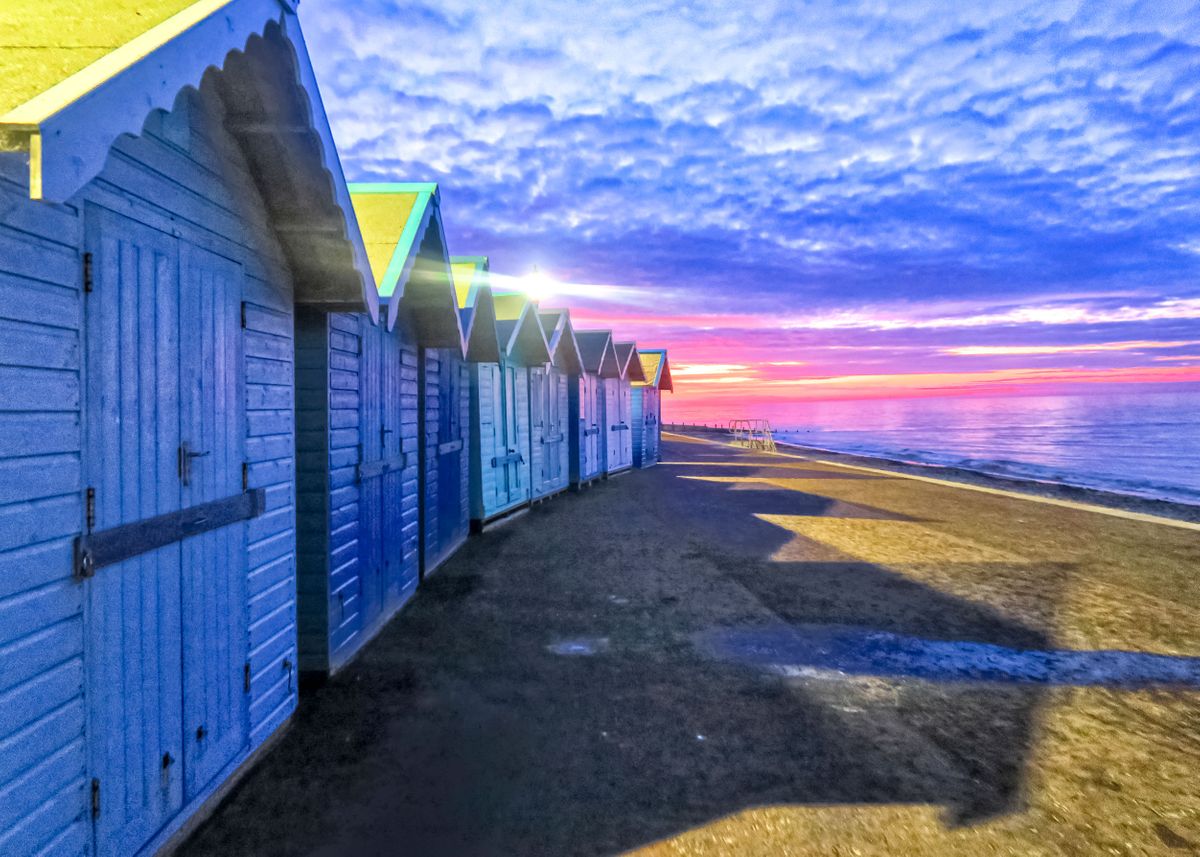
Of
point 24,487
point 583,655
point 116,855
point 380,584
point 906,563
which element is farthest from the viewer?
point 906,563

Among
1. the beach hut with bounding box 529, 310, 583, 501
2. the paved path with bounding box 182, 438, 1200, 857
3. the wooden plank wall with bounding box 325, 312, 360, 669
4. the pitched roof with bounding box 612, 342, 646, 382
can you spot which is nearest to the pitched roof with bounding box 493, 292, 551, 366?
the beach hut with bounding box 529, 310, 583, 501

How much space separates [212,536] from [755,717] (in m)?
3.95

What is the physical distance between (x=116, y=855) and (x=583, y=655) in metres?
3.91

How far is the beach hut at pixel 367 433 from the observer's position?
18.2 feet

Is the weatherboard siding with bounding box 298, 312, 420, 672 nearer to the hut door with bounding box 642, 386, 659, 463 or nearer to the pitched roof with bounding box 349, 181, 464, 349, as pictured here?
the pitched roof with bounding box 349, 181, 464, 349

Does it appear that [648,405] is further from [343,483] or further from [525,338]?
[343,483]

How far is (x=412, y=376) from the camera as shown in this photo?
8.22 metres

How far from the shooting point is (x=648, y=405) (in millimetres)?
27906

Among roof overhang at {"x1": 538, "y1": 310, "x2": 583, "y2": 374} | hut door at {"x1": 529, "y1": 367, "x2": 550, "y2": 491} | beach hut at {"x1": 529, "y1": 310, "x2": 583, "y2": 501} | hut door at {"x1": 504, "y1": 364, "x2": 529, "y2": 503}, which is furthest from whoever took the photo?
roof overhang at {"x1": 538, "y1": 310, "x2": 583, "y2": 374}

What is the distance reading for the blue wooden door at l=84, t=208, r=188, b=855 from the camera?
112 inches

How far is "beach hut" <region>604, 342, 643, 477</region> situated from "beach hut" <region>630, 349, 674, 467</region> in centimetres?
71

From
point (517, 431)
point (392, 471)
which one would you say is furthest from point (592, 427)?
point (392, 471)

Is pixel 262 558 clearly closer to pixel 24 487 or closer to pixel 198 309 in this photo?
pixel 198 309

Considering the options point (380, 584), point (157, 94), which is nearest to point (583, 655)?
point (380, 584)
